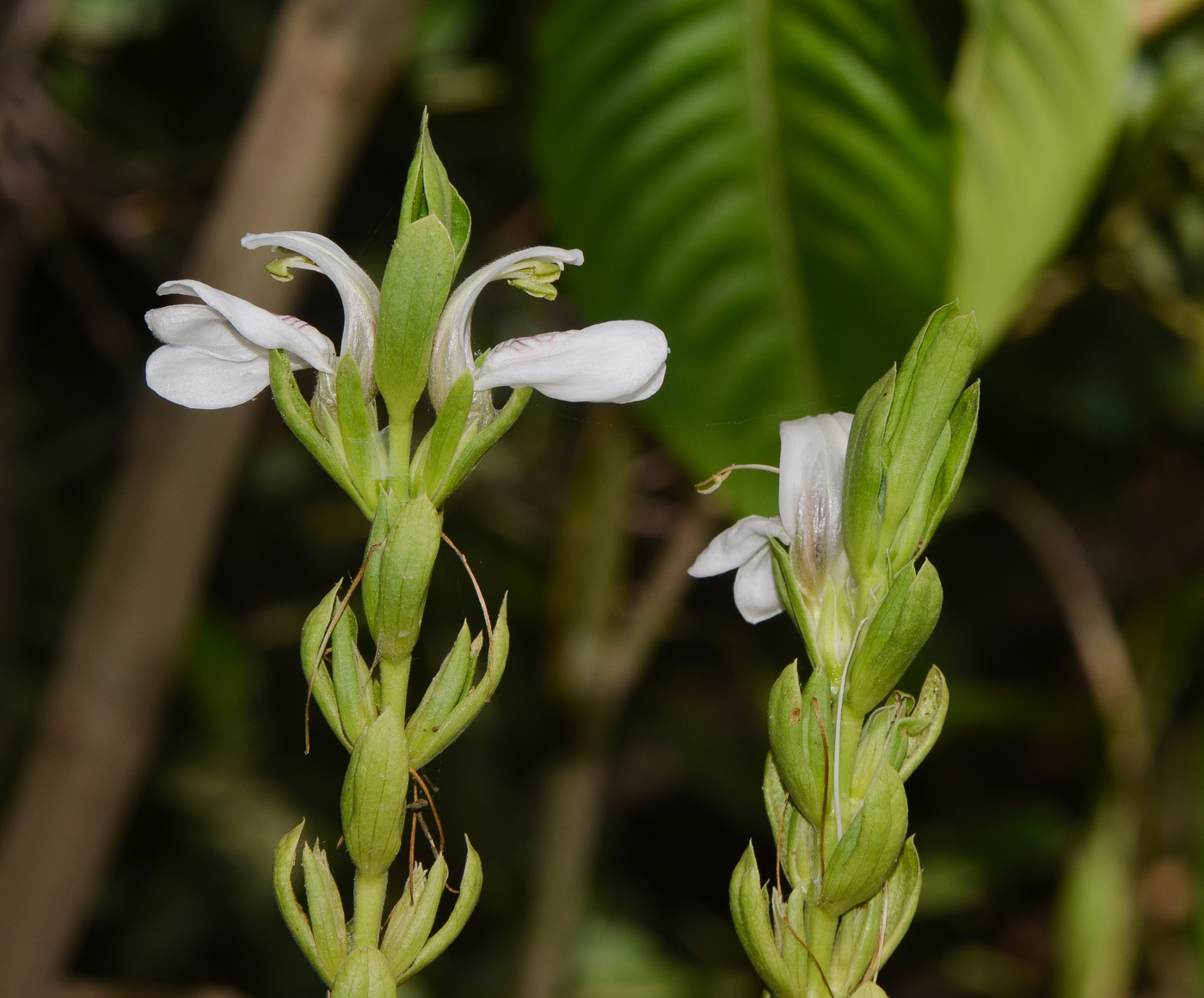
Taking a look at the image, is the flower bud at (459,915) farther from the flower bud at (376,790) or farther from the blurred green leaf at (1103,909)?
the blurred green leaf at (1103,909)

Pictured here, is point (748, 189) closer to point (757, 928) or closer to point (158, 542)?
point (158, 542)

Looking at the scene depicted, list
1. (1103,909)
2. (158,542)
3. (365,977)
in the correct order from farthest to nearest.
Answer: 1. (1103,909)
2. (158,542)
3. (365,977)

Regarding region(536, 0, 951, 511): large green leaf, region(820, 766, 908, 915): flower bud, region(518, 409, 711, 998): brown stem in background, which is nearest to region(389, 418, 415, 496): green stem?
region(820, 766, 908, 915): flower bud

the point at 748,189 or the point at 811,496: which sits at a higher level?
the point at 748,189

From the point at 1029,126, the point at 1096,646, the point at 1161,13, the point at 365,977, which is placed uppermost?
the point at 1161,13

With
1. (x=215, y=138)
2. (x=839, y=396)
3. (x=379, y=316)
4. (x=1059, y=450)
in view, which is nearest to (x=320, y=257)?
(x=379, y=316)

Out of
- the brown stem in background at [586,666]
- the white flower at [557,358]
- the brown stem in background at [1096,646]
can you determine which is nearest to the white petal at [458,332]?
the white flower at [557,358]

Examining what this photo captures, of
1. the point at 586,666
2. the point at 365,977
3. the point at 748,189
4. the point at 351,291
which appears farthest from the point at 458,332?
the point at 586,666

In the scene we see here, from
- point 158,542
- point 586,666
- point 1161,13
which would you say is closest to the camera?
point 158,542
